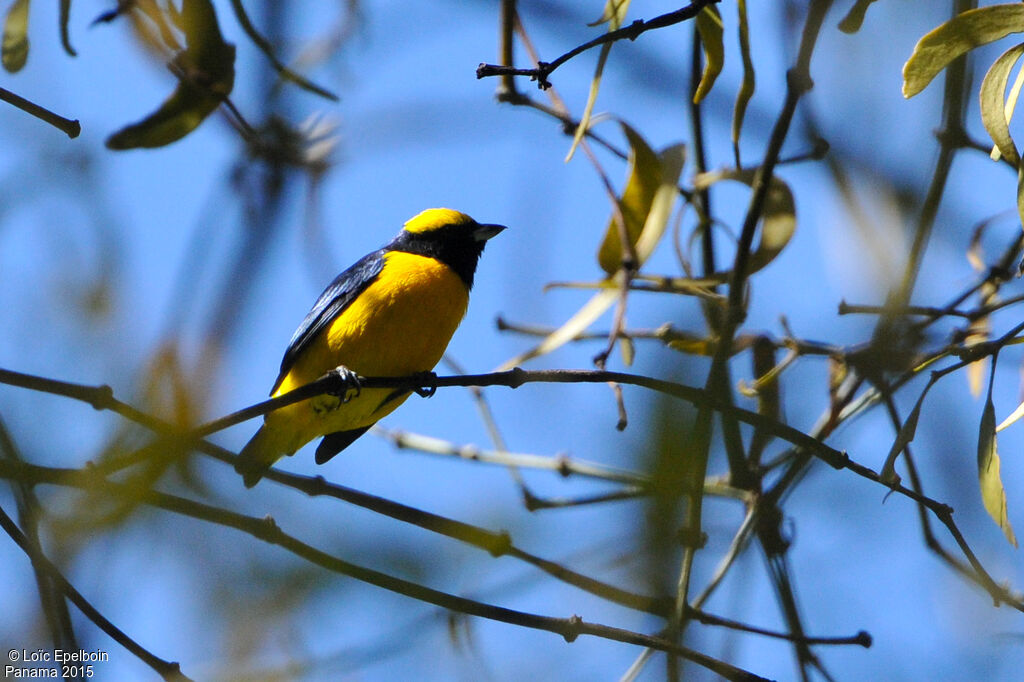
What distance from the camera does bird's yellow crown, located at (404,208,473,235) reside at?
507cm

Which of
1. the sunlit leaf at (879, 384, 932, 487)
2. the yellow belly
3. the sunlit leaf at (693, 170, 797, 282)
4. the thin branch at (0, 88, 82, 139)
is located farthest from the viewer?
the yellow belly

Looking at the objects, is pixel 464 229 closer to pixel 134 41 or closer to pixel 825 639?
pixel 134 41

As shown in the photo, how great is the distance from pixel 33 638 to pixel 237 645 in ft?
0.94

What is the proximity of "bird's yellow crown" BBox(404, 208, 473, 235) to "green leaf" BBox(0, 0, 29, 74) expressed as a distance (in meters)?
2.37

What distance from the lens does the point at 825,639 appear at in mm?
2250

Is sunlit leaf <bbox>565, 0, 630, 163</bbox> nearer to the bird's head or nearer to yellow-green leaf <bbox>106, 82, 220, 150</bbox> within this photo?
yellow-green leaf <bbox>106, 82, 220, 150</bbox>

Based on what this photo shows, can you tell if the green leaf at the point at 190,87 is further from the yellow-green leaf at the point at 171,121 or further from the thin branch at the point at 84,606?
the thin branch at the point at 84,606

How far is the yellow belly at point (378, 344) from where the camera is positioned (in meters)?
4.09

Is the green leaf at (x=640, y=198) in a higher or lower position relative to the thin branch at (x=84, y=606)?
higher

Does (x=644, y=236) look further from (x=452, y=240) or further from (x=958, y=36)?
(x=452, y=240)

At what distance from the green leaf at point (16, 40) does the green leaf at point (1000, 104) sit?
248 centimetres

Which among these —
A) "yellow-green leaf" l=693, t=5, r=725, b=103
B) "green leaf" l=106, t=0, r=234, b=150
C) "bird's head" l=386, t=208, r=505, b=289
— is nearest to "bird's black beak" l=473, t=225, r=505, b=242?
"bird's head" l=386, t=208, r=505, b=289

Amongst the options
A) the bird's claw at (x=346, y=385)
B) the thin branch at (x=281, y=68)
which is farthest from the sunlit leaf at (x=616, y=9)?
the bird's claw at (x=346, y=385)

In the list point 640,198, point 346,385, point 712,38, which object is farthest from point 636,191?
point 346,385
